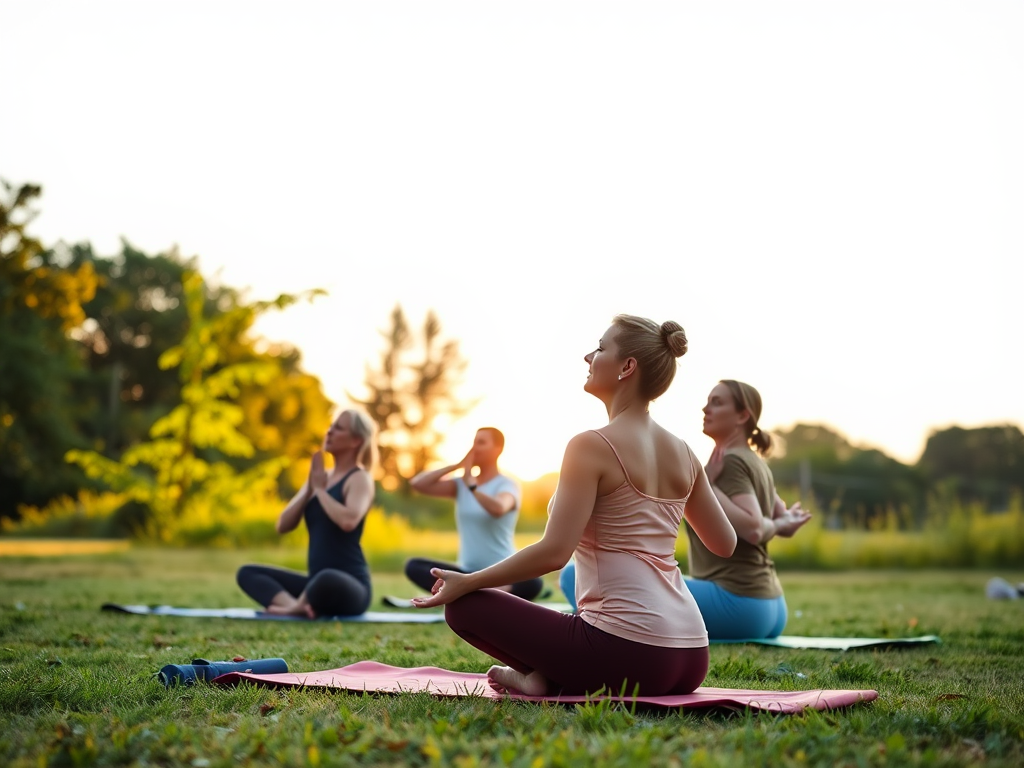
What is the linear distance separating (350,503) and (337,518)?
14cm

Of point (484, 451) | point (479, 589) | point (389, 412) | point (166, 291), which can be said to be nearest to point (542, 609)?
point (479, 589)

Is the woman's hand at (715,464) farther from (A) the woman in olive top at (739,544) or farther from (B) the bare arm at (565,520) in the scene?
(B) the bare arm at (565,520)

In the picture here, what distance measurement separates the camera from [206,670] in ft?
12.7

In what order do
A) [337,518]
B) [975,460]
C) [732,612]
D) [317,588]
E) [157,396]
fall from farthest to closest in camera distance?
[975,460] → [157,396] → [317,588] → [337,518] → [732,612]

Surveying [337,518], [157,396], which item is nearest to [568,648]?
[337,518]

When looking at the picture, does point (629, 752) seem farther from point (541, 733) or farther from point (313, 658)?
point (313, 658)

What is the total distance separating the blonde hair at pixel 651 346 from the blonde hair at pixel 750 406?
2189 mm

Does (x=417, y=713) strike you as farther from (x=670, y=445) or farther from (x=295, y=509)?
(x=295, y=509)

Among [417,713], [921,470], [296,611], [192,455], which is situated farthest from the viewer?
[921,470]

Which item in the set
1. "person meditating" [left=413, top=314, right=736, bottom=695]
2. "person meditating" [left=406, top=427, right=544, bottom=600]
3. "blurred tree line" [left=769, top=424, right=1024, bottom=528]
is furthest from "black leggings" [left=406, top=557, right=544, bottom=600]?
"blurred tree line" [left=769, top=424, right=1024, bottom=528]

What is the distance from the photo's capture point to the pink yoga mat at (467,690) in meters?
3.28

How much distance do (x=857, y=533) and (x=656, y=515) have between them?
589 inches

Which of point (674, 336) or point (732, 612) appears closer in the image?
point (674, 336)

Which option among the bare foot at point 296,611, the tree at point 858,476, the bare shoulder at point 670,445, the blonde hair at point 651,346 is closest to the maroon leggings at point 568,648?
the bare shoulder at point 670,445
